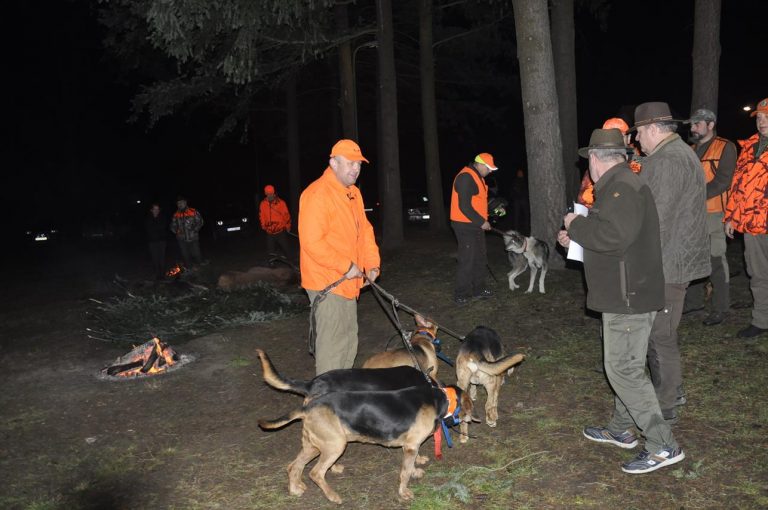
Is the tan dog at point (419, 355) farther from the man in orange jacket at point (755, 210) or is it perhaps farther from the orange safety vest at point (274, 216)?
the orange safety vest at point (274, 216)

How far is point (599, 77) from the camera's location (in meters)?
36.7

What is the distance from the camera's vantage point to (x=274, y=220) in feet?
46.8

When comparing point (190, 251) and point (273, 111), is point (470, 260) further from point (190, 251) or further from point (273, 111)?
point (273, 111)

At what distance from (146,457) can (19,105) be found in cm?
4935

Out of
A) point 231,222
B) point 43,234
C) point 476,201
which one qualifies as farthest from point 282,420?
point 43,234

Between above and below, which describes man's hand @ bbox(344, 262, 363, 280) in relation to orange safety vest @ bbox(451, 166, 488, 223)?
below

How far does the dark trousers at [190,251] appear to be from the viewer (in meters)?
14.9

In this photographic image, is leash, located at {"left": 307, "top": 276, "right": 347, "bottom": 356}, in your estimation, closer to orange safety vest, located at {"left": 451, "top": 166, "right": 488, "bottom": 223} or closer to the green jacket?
the green jacket

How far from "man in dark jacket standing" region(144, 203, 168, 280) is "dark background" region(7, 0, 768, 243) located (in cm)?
815

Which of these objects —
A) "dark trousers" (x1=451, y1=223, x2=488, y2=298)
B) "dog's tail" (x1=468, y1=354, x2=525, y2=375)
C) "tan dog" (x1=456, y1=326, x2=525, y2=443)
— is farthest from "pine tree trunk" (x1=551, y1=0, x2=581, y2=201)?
"dog's tail" (x1=468, y1=354, x2=525, y2=375)

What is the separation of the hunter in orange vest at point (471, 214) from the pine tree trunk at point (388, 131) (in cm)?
630

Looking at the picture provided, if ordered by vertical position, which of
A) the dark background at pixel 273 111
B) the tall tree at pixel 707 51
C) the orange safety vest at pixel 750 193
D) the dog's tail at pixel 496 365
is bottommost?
the dog's tail at pixel 496 365

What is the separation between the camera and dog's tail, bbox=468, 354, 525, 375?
174 inches

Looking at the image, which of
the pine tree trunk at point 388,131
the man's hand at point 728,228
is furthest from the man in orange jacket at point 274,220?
the man's hand at point 728,228
